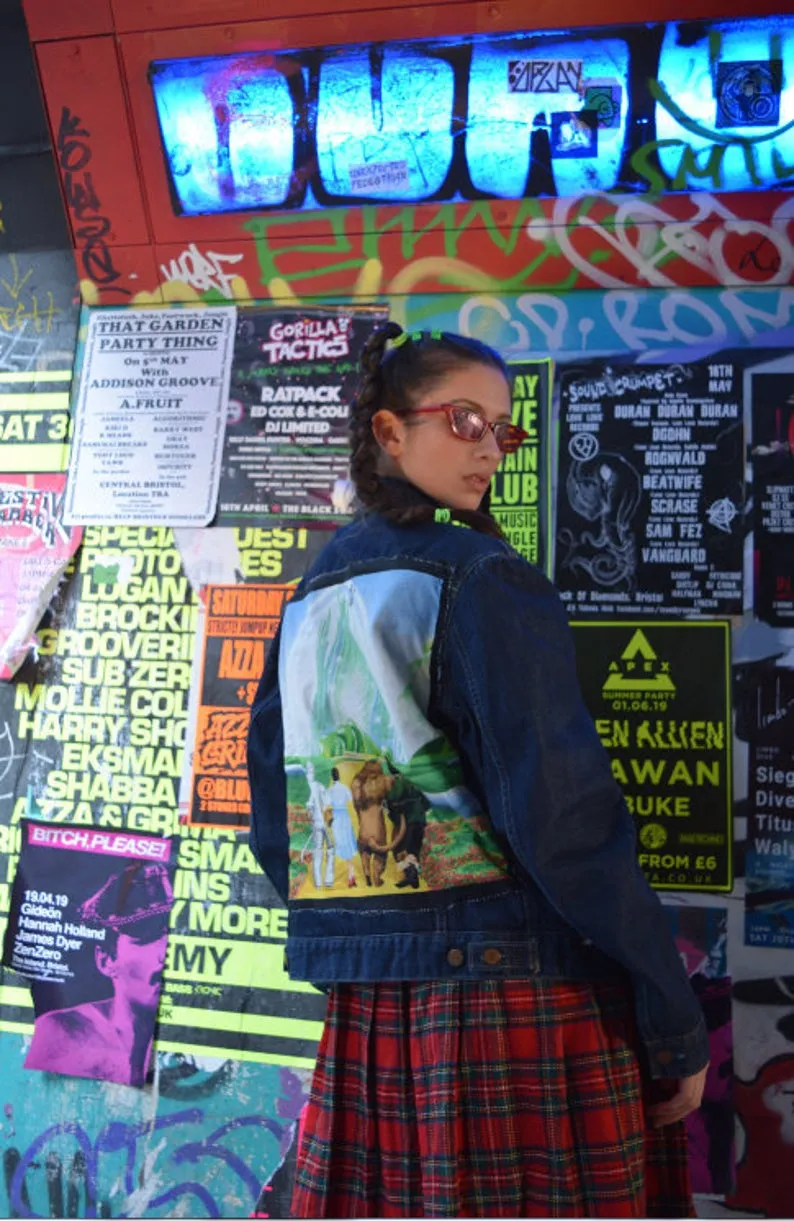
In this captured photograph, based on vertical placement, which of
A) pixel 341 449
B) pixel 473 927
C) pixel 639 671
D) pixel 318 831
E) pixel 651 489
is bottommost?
pixel 473 927

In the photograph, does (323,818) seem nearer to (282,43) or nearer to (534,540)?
(534,540)

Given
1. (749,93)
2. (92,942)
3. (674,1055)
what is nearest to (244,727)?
(92,942)

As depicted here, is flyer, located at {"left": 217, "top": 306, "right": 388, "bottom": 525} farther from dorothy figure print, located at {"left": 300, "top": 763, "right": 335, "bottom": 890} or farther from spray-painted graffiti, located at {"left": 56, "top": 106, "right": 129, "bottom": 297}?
dorothy figure print, located at {"left": 300, "top": 763, "right": 335, "bottom": 890}

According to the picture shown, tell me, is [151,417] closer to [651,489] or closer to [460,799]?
[651,489]

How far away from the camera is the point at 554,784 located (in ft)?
4.42

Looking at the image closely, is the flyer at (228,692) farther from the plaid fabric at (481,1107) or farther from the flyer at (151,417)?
the plaid fabric at (481,1107)

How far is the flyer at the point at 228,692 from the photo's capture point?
2.53m

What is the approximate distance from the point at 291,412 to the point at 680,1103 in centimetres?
168

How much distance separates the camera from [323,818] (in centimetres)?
155

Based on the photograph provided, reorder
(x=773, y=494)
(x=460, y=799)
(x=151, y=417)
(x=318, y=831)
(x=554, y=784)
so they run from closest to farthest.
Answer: (x=554, y=784), (x=460, y=799), (x=318, y=831), (x=773, y=494), (x=151, y=417)

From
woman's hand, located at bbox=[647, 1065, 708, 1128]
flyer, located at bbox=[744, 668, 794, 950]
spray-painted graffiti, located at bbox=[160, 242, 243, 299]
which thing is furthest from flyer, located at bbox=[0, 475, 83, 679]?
woman's hand, located at bbox=[647, 1065, 708, 1128]

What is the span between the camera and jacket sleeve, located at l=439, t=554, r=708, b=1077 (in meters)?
1.36

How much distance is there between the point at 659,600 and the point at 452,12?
127cm

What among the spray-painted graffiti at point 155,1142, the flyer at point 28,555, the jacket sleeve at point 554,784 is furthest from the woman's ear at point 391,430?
the spray-painted graffiti at point 155,1142
